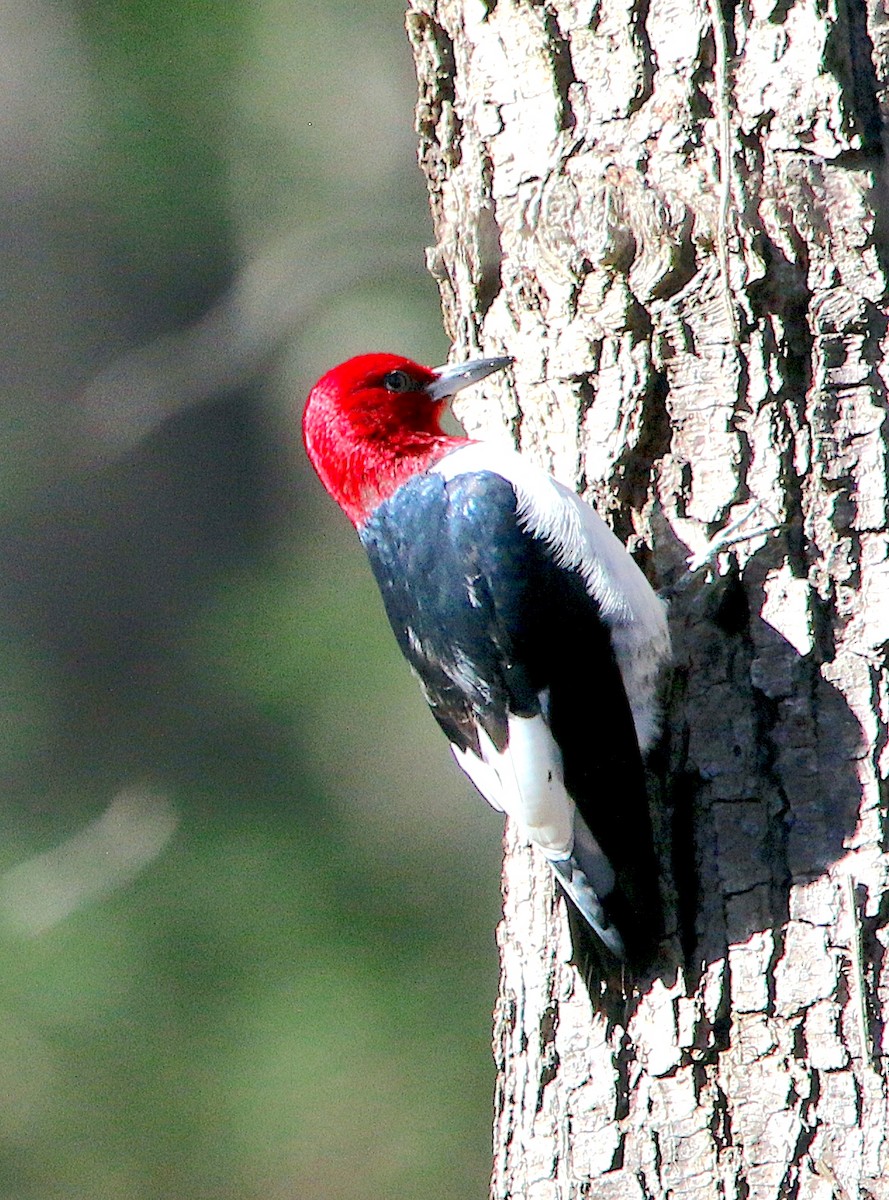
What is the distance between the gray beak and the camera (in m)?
2.88

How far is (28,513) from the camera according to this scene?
20.8 ft

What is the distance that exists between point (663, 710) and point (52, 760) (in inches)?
161

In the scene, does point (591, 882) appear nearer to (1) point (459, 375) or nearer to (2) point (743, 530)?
(2) point (743, 530)

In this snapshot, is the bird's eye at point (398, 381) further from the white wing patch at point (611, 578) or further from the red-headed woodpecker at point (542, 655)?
the white wing patch at point (611, 578)

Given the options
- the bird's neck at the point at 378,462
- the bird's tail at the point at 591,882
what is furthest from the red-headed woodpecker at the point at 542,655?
the bird's neck at the point at 378,462

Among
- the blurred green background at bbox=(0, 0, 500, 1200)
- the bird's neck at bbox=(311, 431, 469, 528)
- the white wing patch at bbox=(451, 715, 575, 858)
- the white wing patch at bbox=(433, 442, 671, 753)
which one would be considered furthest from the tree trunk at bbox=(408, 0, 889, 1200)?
the blurred green background at bbox=(0, 0, 500, 1200)

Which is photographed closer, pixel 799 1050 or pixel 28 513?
pixel 799 1050

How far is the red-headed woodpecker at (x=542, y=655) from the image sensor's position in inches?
103

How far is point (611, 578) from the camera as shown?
8.81 feet

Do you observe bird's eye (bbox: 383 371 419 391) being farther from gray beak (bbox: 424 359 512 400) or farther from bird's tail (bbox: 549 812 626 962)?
bird's tail (bbox: 549 812 626 962)

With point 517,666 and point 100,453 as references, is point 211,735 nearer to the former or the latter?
point 100,453

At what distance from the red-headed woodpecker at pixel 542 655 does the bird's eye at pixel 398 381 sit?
253 mm

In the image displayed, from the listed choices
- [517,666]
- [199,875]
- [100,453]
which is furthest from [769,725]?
[100,453]

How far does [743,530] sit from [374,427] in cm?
94
